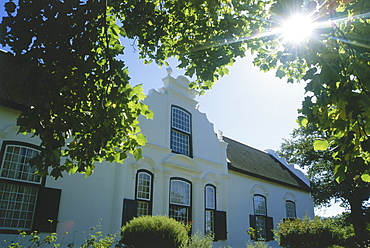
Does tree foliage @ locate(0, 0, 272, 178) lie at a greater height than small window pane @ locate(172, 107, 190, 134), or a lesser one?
lesser

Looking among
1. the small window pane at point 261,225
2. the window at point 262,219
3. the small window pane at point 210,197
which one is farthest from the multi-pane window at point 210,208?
the small window pane at point 261,225

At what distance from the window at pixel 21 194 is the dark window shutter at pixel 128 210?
260 centimetres

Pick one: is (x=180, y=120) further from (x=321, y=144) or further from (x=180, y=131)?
(x=321, y=144)

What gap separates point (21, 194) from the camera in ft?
30.1

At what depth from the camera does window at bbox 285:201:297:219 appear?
21.8m

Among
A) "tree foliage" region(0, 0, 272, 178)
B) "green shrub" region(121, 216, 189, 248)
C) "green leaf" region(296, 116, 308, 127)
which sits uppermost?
"tree foliage" region(0, 0, 272, 178)

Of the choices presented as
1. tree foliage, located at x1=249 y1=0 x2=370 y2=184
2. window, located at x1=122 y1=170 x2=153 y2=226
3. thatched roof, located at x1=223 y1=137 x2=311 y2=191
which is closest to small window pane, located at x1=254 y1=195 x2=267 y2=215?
thatched roof, located at x1=223 y1=137 x2=311 y2=191

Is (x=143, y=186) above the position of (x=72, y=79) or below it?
below

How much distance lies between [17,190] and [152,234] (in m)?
4.47

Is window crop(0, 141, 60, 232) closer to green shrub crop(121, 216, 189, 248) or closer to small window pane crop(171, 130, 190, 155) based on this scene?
green shrub crop(121, 216, 189, 248)

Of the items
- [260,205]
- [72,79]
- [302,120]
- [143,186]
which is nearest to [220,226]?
[260,205]

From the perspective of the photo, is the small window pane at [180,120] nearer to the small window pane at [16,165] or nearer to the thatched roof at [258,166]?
the thatched roof at [258,166]

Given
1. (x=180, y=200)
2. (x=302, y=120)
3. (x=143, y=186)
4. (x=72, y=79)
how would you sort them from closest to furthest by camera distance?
(x=302, y=120) → (x=72, y=79) → (x=143, y=186) → (x=180, y=200)

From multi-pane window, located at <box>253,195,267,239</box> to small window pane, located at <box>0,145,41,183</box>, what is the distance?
13.7 meters
